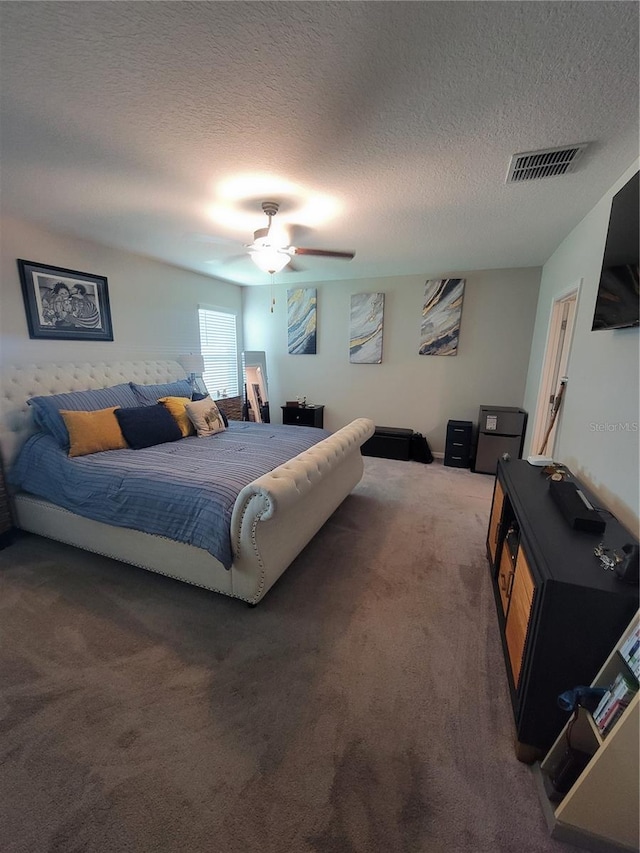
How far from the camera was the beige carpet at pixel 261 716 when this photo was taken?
1.09 metres

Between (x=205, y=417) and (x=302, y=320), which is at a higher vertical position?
(x=302, y=320)

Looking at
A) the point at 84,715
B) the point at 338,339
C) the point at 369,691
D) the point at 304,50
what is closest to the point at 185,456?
the point at 84,715

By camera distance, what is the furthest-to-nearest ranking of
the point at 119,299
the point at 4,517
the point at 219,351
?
the point at 219,351 < the point at 119,299 < the point at 4,517

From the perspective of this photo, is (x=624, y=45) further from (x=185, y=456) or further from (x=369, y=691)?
(x=185, y=456)

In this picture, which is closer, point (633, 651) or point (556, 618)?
point (633, 651)

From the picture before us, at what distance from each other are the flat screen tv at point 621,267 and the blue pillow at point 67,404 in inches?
142

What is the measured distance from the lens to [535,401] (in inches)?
141

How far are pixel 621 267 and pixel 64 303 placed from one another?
13.5 feet

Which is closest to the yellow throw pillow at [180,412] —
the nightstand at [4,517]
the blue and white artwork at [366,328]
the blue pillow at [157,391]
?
the blue pillow at [157,391]

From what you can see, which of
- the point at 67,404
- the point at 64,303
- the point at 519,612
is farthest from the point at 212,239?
the point at 519,612

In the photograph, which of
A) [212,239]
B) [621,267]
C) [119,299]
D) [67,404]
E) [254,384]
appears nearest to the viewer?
[621,267]

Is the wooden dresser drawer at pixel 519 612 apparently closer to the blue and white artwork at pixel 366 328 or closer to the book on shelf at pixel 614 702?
the book on shelf at pixel 614 702

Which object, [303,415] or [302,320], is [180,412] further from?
[302,320]

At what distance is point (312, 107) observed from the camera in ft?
4.70
